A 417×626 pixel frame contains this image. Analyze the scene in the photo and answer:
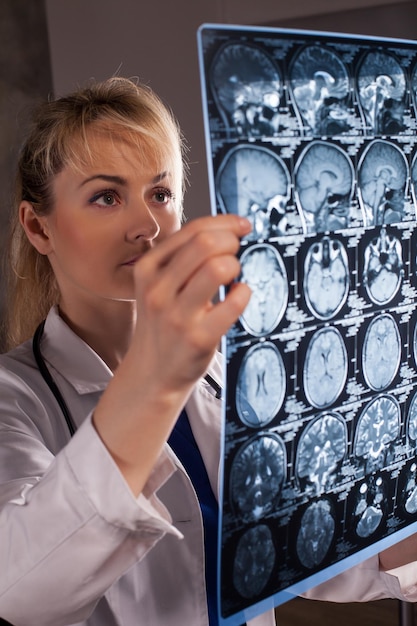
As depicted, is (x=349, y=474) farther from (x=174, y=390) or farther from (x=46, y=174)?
(x=46, y=174)

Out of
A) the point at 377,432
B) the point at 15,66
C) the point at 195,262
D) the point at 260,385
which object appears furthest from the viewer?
the point at 15,66

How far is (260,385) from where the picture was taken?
0.57 metres

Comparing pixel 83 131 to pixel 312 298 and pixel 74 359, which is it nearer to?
pixel 74 359

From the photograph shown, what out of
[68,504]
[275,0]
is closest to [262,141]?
[68,504]

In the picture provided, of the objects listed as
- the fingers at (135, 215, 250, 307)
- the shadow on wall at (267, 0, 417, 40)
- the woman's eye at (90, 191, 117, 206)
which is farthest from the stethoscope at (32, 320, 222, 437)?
the shadow on wall at (267, 0, 417, 40)

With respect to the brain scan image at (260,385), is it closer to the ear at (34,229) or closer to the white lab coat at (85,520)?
the white lab coat at (85,520)


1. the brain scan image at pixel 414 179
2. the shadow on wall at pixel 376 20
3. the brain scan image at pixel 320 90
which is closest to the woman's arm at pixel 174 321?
the brain scan image at pixel 320 90

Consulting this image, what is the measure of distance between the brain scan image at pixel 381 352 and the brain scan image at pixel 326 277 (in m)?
0.05

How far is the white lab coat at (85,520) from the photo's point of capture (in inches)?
21.2

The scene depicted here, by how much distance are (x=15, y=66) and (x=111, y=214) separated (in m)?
2.14

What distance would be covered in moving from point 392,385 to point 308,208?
0.64ft

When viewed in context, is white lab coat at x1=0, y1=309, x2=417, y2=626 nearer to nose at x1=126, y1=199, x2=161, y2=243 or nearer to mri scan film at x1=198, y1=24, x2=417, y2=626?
mri scan film at x1=198, y1=24, x2=417, y2=626

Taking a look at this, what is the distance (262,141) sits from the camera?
21.2 inches

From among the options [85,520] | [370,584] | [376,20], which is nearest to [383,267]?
[85,520]
